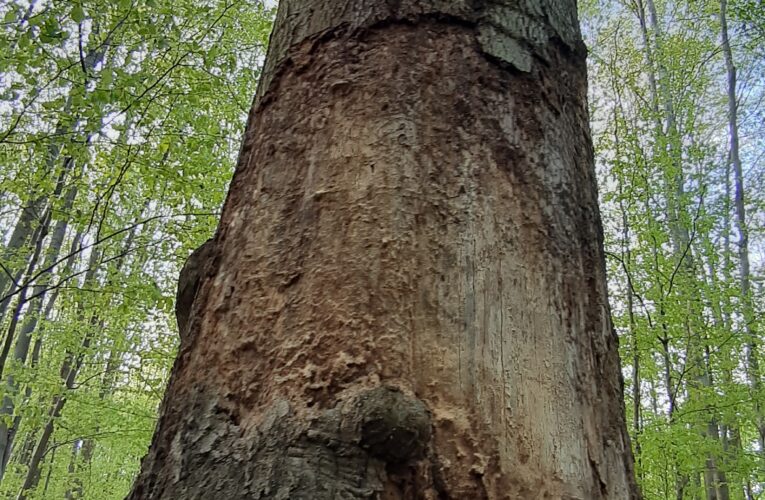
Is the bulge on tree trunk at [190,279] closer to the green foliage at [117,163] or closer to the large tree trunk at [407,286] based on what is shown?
the large tree trunk at [407,286]

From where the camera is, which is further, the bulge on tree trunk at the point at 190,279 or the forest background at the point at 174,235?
the forest background at the point at 174,235

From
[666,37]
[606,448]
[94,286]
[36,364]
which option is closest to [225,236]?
[606,448]

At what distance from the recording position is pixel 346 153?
103 cm

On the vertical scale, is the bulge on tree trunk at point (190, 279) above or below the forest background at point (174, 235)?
below

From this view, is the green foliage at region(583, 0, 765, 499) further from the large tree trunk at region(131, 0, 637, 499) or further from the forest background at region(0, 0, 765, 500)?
the large tree trunk at region(131, 0, 637, 499)

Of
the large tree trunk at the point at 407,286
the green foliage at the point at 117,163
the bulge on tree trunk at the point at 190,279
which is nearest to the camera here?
the large tree trunk at the point at 407,286

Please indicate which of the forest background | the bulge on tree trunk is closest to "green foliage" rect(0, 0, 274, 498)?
the forest background

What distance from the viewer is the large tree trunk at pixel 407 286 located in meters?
0.79

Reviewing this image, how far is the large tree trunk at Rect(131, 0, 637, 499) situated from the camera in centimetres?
79

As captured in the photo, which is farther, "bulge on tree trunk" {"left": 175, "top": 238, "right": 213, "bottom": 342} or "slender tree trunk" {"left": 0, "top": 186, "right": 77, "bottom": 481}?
"slender tree trunk" {"left": 0, "top": 186, "right": 77, "bottom": 481}

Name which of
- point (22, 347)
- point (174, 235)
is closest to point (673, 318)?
point (174, 235)

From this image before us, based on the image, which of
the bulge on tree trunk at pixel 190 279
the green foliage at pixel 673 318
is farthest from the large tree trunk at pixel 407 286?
the green foliage at pixel 673 318

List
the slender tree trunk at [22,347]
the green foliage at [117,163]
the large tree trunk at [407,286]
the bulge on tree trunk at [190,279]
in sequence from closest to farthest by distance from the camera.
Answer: the large tree trunk at [407,286] → the bulge on tree trunk at [190,279] → the green foliage at [117,163] → the slender tree trunk at [22,347]

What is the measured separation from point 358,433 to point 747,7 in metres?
11.7
